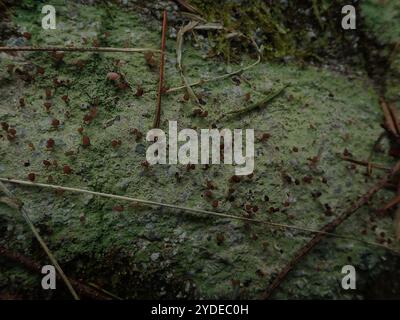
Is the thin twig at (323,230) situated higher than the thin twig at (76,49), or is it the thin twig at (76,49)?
the thin twig at (76,49)

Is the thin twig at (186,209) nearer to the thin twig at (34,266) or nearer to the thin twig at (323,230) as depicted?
the thin twig at (323,230)

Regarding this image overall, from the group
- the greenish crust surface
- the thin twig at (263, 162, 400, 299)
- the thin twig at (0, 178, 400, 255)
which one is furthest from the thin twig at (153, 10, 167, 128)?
the thin twig at (263, 162, 400, 299)

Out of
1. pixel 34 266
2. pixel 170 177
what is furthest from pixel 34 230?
pixel 170 177

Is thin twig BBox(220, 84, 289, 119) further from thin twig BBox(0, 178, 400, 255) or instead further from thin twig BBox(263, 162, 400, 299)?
thin twig BBox(263, 162, 400, 299)

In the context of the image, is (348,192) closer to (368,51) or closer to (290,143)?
(290,143)

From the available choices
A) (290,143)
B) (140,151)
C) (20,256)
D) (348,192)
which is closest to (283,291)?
(348,192)

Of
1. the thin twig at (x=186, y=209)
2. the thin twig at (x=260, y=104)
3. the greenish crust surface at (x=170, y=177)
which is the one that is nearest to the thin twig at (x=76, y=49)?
the greenish crust surface at (x=170, y=177)

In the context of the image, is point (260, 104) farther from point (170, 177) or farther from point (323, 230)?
point (323, 230)

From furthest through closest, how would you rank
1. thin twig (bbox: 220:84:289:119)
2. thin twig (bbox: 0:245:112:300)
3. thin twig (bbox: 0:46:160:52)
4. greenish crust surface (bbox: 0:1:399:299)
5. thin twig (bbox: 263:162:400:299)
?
thin twig (bbox: 220:84:289:119) < thin twig (bbox: 0:46:160:52) < thin twig (bbox: 263:162:400:299) < greenish crust surface (bbox: 0:1:399:299) < thin twig (bbox: 0:245:112:300)
